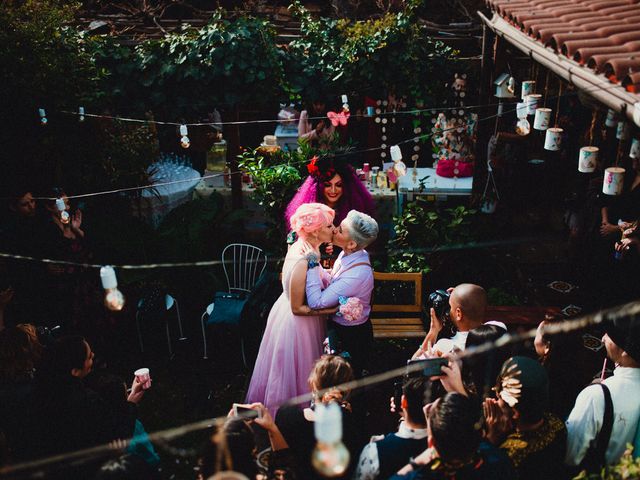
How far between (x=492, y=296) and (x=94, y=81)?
4993 mm

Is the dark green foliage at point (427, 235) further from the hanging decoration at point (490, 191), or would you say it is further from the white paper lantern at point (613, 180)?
the white paper lantern at point (613, 180)

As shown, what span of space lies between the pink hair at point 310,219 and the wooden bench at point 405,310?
1.44m

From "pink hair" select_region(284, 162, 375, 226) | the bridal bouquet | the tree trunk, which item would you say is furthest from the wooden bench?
the tree trunk

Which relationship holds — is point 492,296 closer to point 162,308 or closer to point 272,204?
point 272,204

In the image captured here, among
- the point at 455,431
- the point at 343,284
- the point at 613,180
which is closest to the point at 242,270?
the point at 343,284

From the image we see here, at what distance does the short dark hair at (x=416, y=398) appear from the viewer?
295 centimetres

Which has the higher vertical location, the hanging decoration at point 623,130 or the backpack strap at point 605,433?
the hanging decoration at point 623,130

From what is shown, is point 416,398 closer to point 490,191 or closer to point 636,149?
point 636,149

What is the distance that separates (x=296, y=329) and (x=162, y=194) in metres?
3.42

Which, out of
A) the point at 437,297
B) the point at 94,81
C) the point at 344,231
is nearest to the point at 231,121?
the point at 94,81

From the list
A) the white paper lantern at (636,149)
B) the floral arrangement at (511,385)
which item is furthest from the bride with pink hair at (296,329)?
the white paper lantern at (636,149)

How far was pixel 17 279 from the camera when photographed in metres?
5.22

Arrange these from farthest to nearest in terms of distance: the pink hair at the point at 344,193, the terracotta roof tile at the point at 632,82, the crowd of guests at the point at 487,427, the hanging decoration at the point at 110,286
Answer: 1. the pink hair at the point at 344,193
2. the hanging decoration at the point at 110,286
3. the terracotta roof tile at the point at 632,82
4. the crowd of guests at the point at 487,427

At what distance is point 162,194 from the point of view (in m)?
7.16
